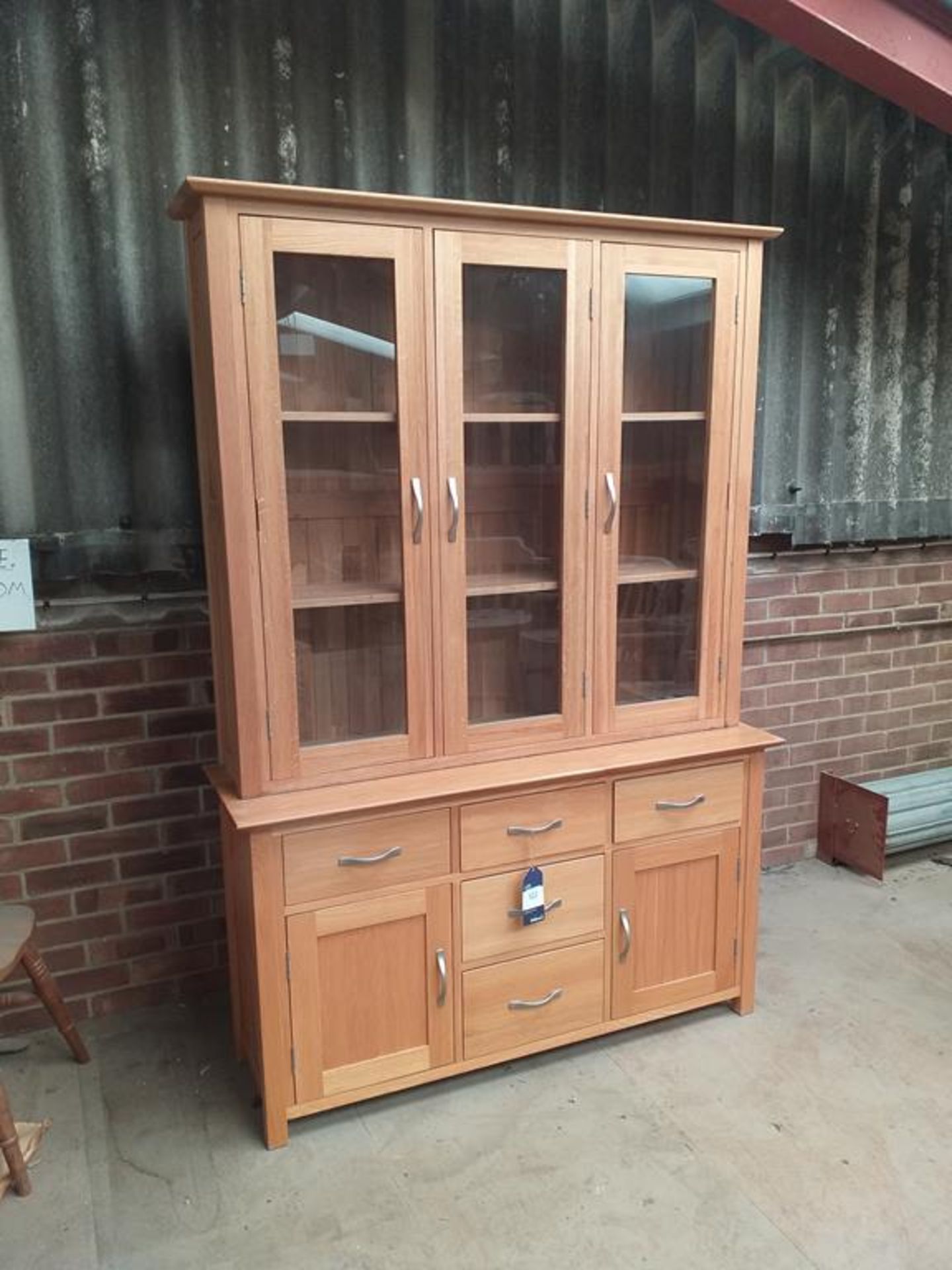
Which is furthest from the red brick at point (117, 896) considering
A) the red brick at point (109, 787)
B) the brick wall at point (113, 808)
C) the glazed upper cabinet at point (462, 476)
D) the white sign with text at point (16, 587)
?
the white sign with text at point (16, 587)

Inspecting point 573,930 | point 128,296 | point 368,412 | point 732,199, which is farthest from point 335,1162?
point 732,199

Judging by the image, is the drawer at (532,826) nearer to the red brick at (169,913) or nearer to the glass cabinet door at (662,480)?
the glass cabinet door at (662,480)

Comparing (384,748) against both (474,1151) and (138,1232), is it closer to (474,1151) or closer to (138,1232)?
(474,1151)

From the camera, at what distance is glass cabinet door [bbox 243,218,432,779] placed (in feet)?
6.19

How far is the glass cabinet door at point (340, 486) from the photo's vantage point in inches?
74.3

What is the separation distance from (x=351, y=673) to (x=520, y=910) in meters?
0.70

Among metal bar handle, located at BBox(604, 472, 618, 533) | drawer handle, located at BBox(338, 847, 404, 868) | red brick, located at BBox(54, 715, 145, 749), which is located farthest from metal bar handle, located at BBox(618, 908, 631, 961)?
red brick, located at BBox(54, 715, 145, 749)

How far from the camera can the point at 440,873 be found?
6.91 ft

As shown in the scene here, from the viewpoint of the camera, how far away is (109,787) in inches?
94.1

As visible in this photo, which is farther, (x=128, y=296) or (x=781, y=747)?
(x=781, y=747)

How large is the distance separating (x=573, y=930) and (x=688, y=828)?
399mm

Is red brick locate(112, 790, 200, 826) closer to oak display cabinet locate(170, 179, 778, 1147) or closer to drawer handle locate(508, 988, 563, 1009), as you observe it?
oak display cabinet locate(170, 179, 778, 1147)

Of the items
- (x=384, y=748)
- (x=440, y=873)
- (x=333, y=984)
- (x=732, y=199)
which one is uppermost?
(x=732, y=199)

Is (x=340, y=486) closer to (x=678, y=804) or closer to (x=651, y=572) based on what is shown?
(x=651, y=572)
